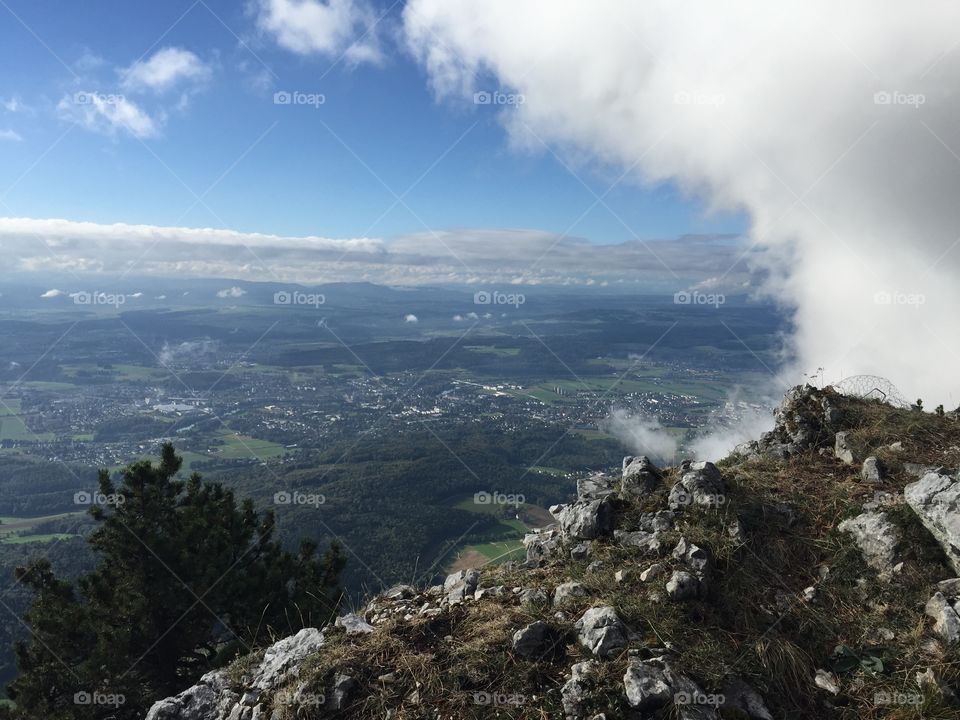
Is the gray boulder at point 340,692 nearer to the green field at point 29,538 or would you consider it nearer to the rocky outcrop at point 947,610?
the rocky outcrop at point 947,610

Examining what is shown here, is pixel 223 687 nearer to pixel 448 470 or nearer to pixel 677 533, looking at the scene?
pixel 677 533

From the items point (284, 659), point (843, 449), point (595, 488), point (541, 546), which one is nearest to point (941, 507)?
point (843, 449)

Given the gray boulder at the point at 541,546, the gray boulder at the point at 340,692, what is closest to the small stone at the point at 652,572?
the gray boulder at the point at 541,546

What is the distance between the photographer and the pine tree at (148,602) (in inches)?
433

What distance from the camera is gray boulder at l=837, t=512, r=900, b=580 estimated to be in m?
6.80

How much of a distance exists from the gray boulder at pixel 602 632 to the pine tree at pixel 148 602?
6.54 metres

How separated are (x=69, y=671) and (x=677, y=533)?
Result: 12947 mm

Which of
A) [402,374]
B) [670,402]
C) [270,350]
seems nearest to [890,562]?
[670,402]

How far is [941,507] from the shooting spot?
22.2ft

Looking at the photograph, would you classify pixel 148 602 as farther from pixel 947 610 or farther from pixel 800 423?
pixel 800 423

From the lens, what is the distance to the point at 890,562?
677 cm

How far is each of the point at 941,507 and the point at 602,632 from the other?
16.0ft

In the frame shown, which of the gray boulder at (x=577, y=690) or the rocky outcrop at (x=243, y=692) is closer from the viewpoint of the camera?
the gray boulder at (x=577, y=690)

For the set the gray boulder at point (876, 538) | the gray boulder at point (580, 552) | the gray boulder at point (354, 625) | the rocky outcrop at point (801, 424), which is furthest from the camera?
the rocky outcrop at point (801, 424)
